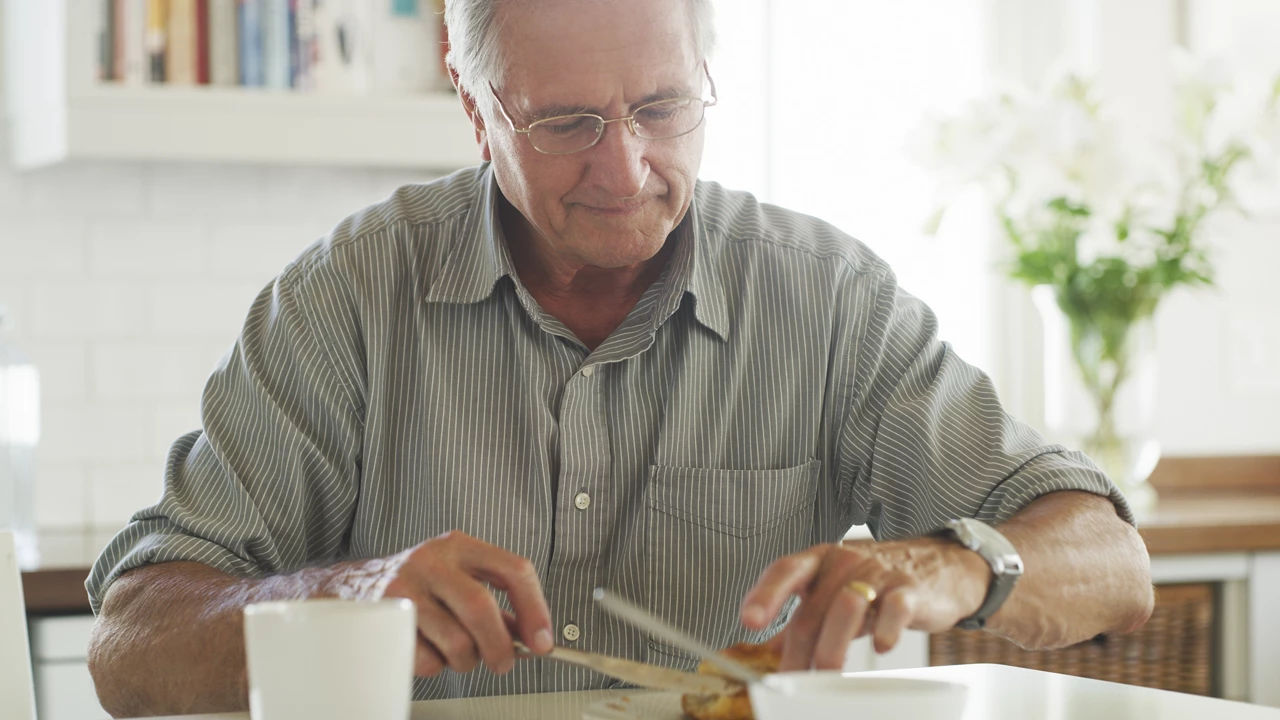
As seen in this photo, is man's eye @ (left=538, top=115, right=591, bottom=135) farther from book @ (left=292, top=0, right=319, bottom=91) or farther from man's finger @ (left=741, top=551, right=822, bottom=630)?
book @ (left=292, top=0, right=319, bottom=91)

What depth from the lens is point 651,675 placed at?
3.35ft

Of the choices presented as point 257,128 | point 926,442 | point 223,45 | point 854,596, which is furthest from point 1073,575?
point 223,45

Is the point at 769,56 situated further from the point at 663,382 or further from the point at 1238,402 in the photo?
the point at 663,382

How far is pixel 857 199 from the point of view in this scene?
301 centimetres

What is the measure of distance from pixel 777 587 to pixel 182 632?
1.80 feet

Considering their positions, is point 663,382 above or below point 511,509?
above

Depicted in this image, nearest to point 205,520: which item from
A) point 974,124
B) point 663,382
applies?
point 663,382

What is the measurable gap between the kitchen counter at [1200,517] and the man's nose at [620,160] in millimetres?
1041

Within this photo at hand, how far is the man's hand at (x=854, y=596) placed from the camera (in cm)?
102

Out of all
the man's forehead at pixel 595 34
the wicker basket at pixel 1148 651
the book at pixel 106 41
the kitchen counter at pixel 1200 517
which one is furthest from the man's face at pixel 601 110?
the wicker basket at pixel 1148 651

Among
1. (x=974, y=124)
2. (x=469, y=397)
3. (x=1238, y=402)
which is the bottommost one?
(x=1238, y=402)

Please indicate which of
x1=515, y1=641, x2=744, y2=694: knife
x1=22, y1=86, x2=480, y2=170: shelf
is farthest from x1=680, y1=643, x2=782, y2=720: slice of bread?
x1=22, y1=86, x2=480, y2=170: shelf

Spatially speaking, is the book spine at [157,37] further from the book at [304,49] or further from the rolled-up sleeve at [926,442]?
the rolled-up sleeve at [926,442]

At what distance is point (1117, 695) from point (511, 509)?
0.63m
